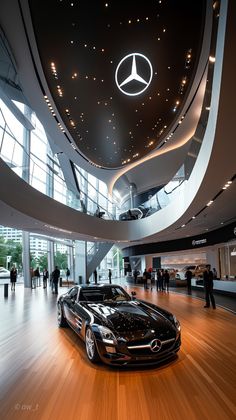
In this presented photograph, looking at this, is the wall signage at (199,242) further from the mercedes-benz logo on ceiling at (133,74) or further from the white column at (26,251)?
the white column at (26,251)

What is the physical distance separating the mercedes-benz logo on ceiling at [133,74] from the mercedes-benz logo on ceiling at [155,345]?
13719mm

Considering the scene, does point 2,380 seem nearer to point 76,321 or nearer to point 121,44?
point 76,321

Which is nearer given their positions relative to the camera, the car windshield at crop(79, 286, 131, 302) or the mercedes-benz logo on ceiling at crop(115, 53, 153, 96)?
the car windshield at crop(79, 286, 131, 302)

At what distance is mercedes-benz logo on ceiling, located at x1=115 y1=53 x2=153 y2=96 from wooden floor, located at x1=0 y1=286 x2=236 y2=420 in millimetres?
13073

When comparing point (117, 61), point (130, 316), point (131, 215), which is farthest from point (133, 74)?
point (130, 316)

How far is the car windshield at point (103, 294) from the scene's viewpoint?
652 centimetres

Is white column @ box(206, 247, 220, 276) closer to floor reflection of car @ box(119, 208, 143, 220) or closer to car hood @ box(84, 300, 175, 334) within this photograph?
floor reflection of car @ box(119, 208, 143, 220)

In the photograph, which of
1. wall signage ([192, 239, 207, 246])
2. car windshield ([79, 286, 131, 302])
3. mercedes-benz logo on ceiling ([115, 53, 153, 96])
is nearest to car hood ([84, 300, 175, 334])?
car windshield ([79, 286, 131, 302])

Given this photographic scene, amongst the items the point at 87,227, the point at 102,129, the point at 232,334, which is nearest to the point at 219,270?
the point at 87,227

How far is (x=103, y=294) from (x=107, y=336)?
2148 mm

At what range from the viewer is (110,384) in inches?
156

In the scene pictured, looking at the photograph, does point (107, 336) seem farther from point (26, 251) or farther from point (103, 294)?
point (26, 251)

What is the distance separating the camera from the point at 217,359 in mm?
5055

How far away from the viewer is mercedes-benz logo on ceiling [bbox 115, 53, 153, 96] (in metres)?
14.6
